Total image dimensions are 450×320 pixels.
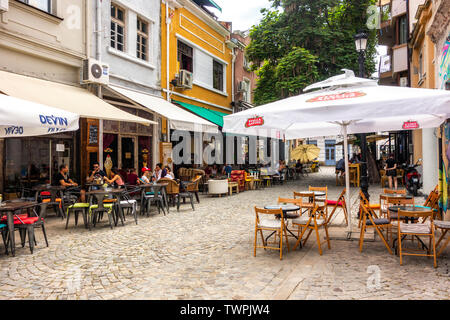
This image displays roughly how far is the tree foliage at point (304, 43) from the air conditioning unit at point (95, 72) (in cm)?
942

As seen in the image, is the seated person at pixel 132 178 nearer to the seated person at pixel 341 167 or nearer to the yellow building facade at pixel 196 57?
the yellow building facade at pixel 196 57

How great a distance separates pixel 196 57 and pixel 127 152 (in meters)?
6.89

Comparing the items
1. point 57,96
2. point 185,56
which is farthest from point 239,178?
point 57,96

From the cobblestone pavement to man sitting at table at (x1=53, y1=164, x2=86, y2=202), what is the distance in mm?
2425

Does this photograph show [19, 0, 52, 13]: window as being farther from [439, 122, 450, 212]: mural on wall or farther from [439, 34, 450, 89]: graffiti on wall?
[439, 122, 450, 212]: mural on wall

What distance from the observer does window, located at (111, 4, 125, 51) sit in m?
11.9

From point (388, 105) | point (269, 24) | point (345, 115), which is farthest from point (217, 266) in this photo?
point (269, 24)

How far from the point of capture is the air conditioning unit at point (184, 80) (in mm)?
14688

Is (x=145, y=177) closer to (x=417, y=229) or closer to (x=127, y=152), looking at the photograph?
(x=127, y=152)

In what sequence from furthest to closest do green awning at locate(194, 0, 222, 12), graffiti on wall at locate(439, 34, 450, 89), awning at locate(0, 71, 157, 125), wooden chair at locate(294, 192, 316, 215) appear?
green awning at locate(194, 0, 222, 12) → awning at locate(0, 71, 157, 125) → graffiti on wall at locate(439, 34, 450, 89) → wooden chair at locate(294, 192, 316, 215)

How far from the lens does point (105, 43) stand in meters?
11.3

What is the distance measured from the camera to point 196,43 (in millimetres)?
16672

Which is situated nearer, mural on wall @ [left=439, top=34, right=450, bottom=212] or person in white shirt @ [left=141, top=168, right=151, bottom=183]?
mural on wall @ [left=439, top=34, right=450, bottom=212]

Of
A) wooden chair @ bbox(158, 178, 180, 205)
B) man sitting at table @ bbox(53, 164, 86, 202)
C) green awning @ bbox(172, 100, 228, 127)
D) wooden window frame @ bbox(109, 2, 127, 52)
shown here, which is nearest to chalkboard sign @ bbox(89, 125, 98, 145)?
man sitting at table @ bbox(53, 164, 86, 202)
